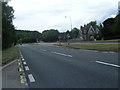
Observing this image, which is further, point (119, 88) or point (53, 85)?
point (53, 85)

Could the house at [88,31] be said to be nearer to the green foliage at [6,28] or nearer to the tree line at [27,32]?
the tree line at [27,32]

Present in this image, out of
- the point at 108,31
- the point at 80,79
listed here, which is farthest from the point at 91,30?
the point at 80,79

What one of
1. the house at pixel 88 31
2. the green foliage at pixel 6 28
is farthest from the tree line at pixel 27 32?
the house at pixel 88 31

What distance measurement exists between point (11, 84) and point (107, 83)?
328 centimetres

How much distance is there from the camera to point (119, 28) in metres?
74.5

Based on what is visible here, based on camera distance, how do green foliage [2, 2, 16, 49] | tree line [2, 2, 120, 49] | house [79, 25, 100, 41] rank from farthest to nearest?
house [79, 25, 100, 41]
tree line [2, 2, 120, 49]
green foliage [2, 2, 16, 49]

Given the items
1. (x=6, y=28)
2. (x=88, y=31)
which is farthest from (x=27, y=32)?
(x=6, y=28)

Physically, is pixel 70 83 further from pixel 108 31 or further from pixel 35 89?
pixel 108 31

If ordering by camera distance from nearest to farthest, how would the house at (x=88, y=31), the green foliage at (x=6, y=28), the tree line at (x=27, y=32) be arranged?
the green foliage at (x=6, y=28), the tree line at (x=27, y=32), the house at (x=88, y=31)

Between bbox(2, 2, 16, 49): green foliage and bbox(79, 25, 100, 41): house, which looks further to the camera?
bbox(79, 25, 100, 41): house

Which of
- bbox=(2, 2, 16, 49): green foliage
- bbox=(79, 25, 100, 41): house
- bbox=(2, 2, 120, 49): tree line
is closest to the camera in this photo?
bbox=(2, 2, 16, 49): green foliage

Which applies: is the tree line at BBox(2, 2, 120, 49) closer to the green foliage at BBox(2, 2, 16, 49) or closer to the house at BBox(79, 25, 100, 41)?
the green foliage at BBox(2, 2, 16, 49)

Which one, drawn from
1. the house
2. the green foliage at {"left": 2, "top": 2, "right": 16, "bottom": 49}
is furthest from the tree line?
the house

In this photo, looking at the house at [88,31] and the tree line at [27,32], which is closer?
the tree line at [27,32]
